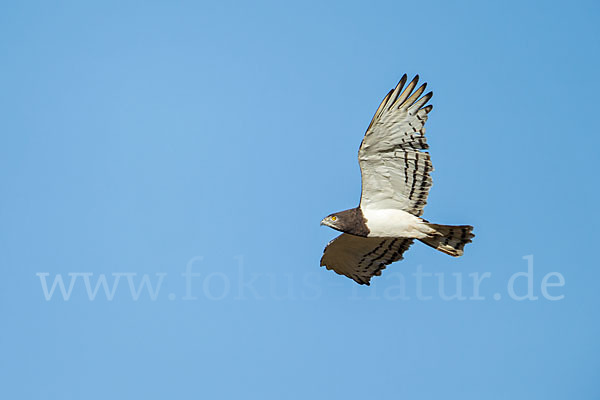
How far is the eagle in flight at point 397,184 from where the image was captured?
14039 mm

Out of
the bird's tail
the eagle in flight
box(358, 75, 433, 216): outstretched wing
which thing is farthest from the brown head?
the bird's tail

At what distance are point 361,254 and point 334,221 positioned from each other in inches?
76.5

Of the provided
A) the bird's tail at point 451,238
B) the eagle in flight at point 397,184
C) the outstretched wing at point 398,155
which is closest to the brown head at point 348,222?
the eagle in flight at point 397,184

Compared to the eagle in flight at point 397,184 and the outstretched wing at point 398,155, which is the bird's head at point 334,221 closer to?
the eagle in flight at point 397,184

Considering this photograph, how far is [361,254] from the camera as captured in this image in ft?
54.6

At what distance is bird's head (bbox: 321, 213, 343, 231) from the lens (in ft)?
48.8

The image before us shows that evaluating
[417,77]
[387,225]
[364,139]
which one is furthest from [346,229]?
[417,77]

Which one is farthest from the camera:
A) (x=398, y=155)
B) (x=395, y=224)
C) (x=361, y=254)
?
(x=361, y=254)

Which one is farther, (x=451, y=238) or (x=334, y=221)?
(x=451, y=238)

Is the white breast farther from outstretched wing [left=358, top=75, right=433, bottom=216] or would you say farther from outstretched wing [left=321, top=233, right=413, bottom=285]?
outstretched wing [left=321, top=233, right=413, bottom=285]

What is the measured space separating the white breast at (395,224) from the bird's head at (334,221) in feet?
1.49

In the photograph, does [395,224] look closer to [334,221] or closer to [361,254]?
[334,221]

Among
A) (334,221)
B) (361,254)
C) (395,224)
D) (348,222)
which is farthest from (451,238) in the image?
(361,254)

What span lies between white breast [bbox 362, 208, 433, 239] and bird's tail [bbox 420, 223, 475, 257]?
0.16 metres
